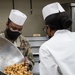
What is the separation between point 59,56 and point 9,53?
735 millimetres

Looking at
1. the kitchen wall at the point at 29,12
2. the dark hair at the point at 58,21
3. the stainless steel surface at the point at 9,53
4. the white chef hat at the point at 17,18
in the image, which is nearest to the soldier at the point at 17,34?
the white chef hat at the point at 17,18

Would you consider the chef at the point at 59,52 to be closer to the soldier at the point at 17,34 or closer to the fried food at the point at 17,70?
the fried food at the point at 17,70

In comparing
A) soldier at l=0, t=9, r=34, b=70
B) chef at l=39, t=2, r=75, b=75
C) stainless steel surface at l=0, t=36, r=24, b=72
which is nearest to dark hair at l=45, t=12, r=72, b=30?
chef at l=39, t=2, r=75, b=75

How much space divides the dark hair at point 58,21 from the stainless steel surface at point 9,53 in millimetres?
622

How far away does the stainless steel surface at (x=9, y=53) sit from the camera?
1.60 meters

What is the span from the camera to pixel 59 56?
98 cm

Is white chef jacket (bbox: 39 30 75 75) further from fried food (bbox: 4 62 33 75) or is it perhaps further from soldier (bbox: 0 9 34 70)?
soldier (bbox: 0 9 34 70)

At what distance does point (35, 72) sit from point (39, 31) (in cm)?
142

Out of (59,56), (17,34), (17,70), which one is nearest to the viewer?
→ (59,56)

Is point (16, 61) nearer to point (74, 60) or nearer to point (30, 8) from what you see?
point (74, 60)

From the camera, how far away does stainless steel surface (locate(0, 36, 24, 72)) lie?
63.1 inches

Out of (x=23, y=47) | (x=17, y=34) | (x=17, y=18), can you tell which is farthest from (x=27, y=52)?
(x=17, y=18)

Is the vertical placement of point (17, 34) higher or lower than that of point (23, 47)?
higher

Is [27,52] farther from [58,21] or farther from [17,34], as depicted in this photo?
[58,21]
